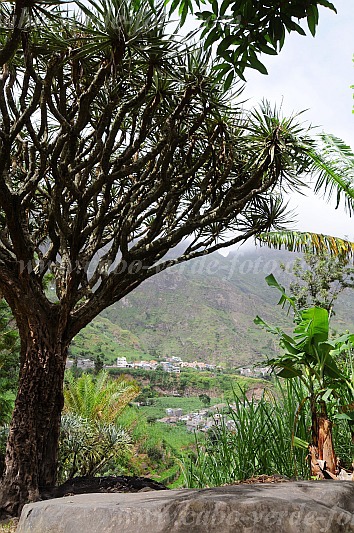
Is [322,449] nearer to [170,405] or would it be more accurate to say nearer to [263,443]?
[263,443]

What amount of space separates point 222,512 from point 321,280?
449 inches

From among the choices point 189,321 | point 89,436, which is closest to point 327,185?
point 89,436

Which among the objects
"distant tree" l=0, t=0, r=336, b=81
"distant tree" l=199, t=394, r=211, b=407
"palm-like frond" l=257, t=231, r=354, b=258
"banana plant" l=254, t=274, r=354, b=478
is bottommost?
"distant tree" l=199, t=394, r=211, b=407

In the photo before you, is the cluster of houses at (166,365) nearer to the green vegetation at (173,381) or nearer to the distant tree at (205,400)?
the green vegetation at (173,381)

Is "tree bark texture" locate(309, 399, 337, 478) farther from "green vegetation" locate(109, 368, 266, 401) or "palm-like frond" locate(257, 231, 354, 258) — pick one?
"green vegetation" locate(109, 368, 266, 401)

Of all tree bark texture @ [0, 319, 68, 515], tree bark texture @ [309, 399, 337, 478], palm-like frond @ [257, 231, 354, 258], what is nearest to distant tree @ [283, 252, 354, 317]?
palm-like frond @ [257, 231, 354, 258]

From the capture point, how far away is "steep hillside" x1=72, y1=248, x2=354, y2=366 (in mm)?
28516

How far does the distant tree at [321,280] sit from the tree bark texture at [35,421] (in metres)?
8.54

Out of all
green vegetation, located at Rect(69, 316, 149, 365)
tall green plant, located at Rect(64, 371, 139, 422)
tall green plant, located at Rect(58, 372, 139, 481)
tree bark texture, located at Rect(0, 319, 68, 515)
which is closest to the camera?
tree bark texture, located at Rect(0, 319, 68, 515)

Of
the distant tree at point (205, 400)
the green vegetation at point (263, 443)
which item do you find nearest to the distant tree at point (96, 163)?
the green vegetation at point (263, 443)

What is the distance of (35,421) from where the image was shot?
508cm

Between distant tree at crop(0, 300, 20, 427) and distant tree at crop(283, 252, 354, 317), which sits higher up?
distant tree at crop(283, 252, 354, 317)

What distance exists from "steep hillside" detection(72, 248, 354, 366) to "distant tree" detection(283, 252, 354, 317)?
39.6ft

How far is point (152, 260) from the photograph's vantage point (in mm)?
6238
